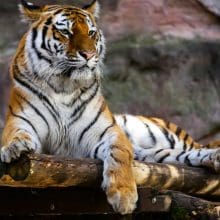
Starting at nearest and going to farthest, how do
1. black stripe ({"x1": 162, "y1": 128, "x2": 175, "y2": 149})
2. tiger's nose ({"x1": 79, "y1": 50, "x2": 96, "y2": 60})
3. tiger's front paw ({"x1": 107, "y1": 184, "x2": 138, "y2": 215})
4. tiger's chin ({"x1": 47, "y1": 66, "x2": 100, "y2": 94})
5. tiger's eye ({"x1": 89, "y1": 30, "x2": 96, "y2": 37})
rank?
tiger's front paw ({"x1": 107, "y1": 184, "x2": 138, "y2": 215}) < tiger's nose ({"x1": 79, "y1": 50, "x2": 96, "y2": 60}) < tiger's chin ({"x1": 47, "y1": 66, "x2": 100, "y2": 94}) < tiger's eye ({"x1": 89, "y1": 30, "x2": 96, "y2": 37}) < black stripe ({"x1": 162, "y1": 128, "x2": 175, "y2": 149})

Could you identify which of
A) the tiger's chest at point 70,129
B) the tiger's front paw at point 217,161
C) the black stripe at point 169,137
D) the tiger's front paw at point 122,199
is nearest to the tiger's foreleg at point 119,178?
the tiger's front paw at point 122,199

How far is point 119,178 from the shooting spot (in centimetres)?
357

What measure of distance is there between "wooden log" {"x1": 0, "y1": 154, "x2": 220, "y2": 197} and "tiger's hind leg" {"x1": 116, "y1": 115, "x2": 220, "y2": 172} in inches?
6.2

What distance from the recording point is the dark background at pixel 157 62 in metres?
6.61

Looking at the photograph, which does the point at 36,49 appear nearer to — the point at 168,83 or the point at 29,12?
the point at 29,12

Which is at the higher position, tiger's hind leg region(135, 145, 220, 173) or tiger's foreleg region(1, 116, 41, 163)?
tiger's foreleg region(1, 116, 41, 163)

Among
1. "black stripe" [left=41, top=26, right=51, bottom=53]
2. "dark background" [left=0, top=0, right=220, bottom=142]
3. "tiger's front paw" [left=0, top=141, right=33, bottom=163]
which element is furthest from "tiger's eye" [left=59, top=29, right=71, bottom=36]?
"dark background" [left=0, top=0, right=220, bottom=142]

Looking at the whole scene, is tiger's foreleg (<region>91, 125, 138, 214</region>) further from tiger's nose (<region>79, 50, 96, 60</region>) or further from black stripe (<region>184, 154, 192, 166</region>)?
black stripe (<region>184, 154, 192, 166</region>)

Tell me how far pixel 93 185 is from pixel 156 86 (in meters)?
3.09

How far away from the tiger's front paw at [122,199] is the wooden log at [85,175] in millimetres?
171

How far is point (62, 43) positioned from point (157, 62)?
259cm

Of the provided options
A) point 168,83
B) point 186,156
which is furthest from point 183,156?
point 168,83

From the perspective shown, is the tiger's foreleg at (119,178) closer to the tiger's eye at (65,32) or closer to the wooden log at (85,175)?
the wooden log at (85,175)

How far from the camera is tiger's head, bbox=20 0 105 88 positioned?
4.07 metres
